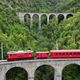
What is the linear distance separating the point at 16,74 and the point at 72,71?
11.1 metres

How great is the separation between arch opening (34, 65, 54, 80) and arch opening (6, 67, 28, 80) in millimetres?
2439

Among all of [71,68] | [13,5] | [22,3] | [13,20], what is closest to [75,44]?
[71,68]

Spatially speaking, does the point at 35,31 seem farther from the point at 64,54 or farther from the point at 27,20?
the point at 64,54

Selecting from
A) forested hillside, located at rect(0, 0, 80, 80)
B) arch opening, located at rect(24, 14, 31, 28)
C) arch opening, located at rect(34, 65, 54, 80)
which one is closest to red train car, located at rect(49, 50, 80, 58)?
arch opening, located at rect(34, 65, 54, 80)

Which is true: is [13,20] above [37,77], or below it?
Answer: above

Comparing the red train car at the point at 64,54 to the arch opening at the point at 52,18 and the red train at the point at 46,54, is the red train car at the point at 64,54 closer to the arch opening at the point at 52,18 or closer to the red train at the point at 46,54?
the red train at the point at 46,54

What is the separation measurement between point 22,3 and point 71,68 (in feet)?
174

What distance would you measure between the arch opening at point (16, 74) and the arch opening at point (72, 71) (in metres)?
7.68

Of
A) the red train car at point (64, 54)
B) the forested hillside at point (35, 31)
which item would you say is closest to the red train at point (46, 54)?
the red train car at point (64, 54)

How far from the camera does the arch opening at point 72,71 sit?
5604 cm

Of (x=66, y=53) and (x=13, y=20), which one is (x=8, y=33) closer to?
(x=13, y=20)

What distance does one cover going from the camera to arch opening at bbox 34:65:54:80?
56531 millimetres

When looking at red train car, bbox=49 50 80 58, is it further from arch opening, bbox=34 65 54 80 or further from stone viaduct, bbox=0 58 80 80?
arch opening, bbox=34 65 54 80

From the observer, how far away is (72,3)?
105 m
